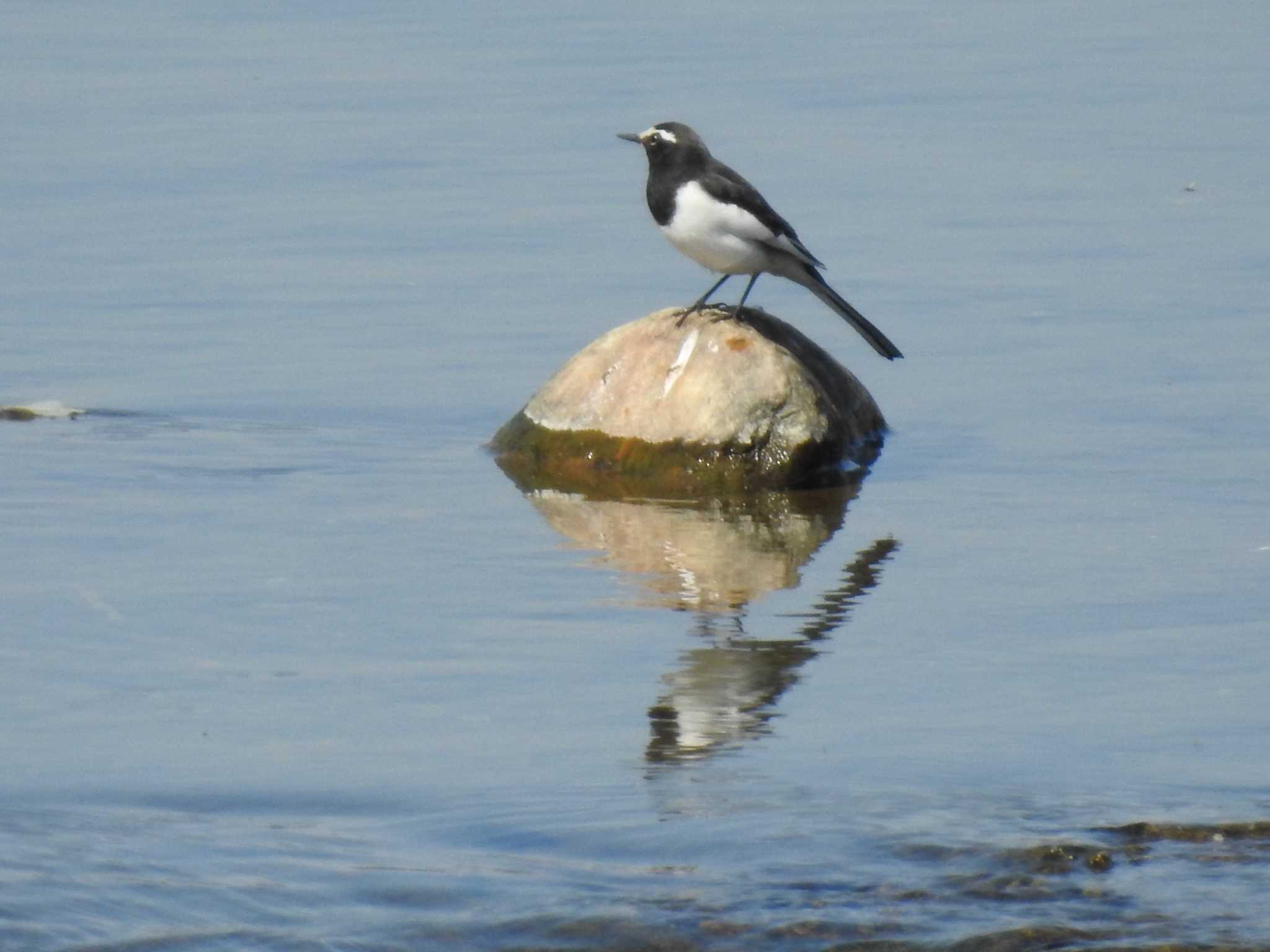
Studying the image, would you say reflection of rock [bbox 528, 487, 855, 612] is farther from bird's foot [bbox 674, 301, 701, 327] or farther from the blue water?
bird's foot [bbox 674, 301, 701, 327]

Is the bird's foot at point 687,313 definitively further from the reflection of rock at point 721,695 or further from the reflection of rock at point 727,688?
the reflection of rock at point 721,695

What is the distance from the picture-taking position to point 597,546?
27.2ft

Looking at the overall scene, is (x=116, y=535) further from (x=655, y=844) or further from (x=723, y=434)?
(x=655, y=844)

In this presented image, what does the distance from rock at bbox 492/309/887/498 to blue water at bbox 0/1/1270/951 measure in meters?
0.22

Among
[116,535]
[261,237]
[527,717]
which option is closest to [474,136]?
[261,237]

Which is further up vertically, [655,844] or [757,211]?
[757,211]

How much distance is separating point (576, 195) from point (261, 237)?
2076 millimetres

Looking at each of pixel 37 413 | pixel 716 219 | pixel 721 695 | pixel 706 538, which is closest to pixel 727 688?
pixel 721 695

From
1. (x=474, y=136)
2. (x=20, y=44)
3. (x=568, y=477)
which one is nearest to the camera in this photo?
(x=568, y=477)

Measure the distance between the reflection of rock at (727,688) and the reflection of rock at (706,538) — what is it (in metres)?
0.38

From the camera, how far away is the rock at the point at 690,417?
30.6ft

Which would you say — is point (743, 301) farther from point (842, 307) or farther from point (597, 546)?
point (597, 546)

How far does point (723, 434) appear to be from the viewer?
30.5 feet

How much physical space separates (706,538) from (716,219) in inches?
62.6
